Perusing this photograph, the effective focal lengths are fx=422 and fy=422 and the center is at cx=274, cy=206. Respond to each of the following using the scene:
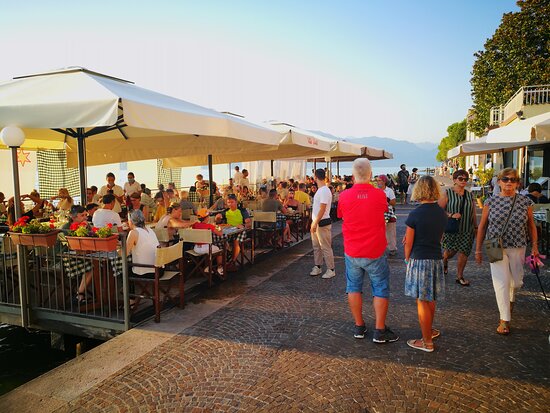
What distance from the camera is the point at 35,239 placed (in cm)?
490

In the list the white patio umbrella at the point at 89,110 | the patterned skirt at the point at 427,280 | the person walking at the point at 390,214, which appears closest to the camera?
the patterned skirt at the point at 427,280

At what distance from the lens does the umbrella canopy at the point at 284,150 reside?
10.5m

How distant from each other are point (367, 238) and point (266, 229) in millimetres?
4905

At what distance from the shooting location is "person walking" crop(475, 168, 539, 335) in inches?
172

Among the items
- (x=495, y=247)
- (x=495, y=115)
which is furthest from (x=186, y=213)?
(x=495, y=115)

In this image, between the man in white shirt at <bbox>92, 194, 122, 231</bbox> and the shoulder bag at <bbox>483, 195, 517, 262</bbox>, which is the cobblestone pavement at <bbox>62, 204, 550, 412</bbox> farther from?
the man in white shirt at <bbox>92, 194, 122, 231</bbox>

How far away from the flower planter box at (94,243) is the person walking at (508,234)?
3977 millimetres

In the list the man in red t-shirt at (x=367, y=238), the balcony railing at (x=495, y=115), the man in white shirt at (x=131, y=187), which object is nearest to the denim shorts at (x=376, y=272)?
the man in red t-shirt at (x=367, y=238)

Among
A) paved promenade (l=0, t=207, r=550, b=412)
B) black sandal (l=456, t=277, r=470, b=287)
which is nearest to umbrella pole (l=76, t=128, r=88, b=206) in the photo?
paved promenade (l=0, t=207, r=550, b=412)

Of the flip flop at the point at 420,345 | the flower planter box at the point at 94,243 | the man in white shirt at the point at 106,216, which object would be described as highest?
the man in white shirt at the point at 106,216

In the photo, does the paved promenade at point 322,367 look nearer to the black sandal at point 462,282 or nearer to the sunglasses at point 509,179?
the black sandal at point 462,282

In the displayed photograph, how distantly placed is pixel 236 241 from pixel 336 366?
13.0 ft

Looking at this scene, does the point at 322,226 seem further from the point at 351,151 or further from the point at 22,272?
the point at 351,151

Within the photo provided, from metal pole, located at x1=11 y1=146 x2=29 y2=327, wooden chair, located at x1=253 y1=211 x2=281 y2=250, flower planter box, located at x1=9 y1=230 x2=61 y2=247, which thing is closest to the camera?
flower planter box, located at x1=9 y1=230 x2=61 y2=247
